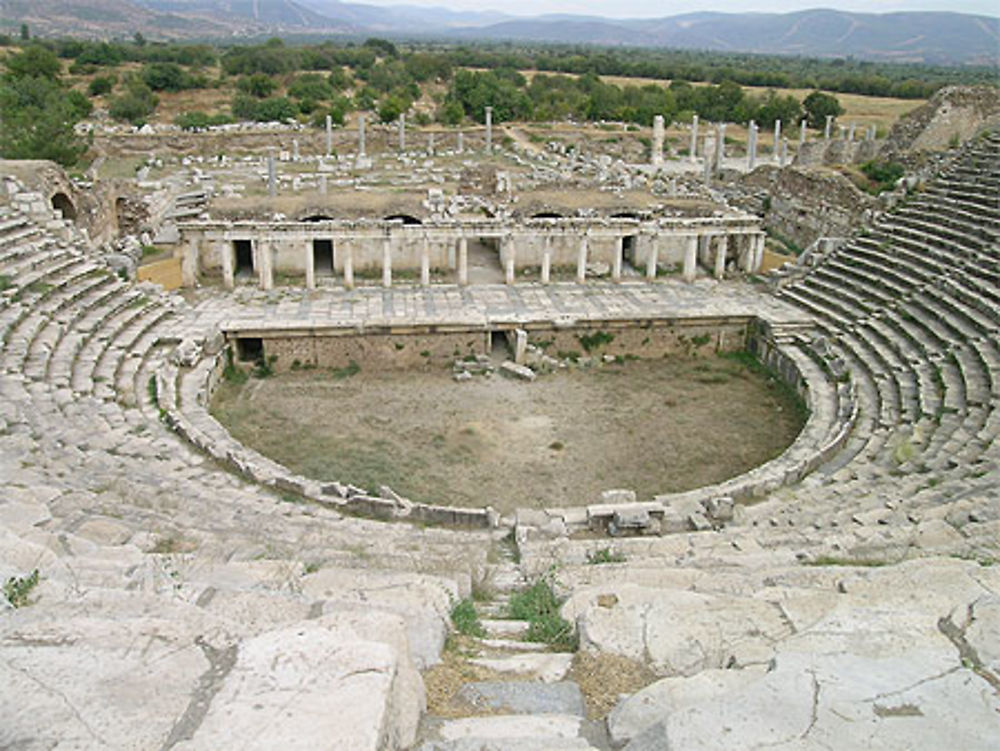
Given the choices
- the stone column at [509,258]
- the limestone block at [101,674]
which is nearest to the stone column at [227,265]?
the stone column at [509,258]

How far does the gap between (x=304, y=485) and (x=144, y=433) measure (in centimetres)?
313

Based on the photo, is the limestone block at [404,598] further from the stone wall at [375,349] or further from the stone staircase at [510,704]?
the stone wall at [375,349]

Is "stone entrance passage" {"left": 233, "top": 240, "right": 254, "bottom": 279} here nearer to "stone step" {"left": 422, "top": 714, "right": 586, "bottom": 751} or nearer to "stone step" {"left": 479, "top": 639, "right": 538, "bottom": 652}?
"stone step" {"left": 479, "top": 639, "right": 538, "bottom": 652}

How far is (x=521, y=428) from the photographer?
1711 centimetres

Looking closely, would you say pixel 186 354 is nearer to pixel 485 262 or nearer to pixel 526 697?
pixel 485 262

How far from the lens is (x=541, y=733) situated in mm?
4301

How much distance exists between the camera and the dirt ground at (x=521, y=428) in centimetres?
1505

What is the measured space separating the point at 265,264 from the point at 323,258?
117 inches

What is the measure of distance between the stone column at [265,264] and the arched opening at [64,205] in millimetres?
6458

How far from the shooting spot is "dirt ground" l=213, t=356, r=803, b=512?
49.4ft

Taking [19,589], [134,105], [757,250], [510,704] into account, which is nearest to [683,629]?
[510,704]

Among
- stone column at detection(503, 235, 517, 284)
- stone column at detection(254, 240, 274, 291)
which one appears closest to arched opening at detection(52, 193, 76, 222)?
stone column at detection(254, 240, 274, 291)

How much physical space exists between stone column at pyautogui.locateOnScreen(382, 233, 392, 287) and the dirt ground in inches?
137

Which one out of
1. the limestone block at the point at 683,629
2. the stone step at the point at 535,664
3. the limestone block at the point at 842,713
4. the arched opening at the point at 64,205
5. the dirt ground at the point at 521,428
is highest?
the limestone block at the point at 842,713
